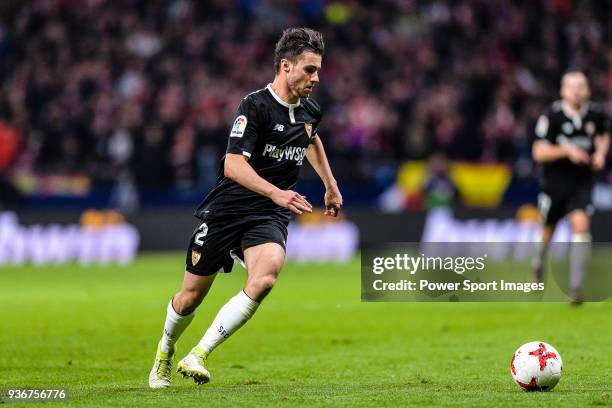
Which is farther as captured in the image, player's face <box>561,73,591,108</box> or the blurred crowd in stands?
the blurred crowd in stands

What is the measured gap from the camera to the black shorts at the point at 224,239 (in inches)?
307

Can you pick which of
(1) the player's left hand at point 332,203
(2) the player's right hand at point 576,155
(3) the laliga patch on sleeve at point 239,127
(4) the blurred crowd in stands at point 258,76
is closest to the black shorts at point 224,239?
(1) the player's left hand at point 332,203

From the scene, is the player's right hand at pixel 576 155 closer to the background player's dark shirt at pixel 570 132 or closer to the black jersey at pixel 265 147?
the background player's dark shirt at pixel 570 132

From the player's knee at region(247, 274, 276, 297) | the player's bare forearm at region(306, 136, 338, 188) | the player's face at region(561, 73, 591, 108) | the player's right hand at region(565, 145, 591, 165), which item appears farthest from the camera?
the player's face at region(561, 73, 591, 108)

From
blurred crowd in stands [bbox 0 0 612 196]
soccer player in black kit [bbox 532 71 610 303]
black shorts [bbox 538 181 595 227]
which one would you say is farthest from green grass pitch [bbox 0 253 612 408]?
blurred crowd in stands [bbox 0 0 612 196]

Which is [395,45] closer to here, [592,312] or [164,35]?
[164,35]

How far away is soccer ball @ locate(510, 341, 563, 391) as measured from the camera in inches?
287

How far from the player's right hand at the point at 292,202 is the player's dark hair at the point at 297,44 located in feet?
3.07

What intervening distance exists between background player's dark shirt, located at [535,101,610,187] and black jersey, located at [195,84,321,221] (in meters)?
6.15

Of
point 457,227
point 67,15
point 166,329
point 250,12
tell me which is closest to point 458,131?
point 457,227

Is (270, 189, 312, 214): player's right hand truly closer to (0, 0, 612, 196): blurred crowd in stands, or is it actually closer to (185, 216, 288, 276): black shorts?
(185, 216, 288, 276): black shorts

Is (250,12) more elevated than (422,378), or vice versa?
(250,12)

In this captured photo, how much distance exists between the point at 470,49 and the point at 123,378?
1904 cm

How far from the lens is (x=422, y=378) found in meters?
8.34
